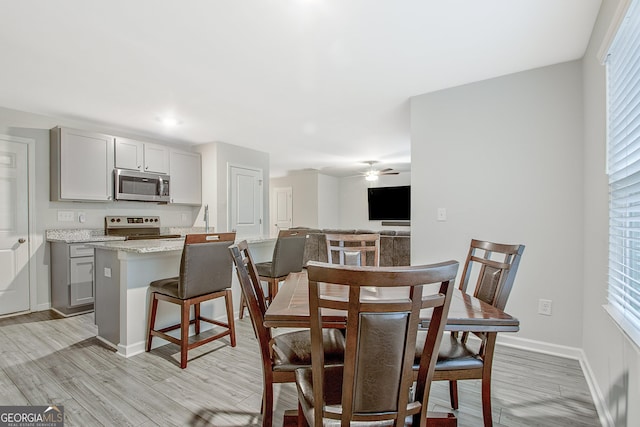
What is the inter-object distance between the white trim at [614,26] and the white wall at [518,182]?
0.80 m

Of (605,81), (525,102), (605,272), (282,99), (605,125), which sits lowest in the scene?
(605,272)

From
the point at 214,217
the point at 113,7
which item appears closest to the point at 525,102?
the point at 113,7

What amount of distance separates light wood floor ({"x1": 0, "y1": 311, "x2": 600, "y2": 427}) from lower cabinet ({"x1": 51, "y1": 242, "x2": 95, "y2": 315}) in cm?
82

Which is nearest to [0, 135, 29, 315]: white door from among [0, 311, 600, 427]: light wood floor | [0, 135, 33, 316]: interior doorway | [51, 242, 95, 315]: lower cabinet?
[0, 135, 33, 316]: interior doorway

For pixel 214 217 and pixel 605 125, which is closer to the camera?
pixel 605 125

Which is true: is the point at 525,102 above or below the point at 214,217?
above

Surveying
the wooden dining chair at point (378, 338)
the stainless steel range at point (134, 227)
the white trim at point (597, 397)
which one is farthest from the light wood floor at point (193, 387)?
the stainless steel range at point (134, 227)

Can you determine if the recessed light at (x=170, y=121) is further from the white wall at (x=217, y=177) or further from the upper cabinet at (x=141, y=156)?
the white wall at (x=217, y=177)

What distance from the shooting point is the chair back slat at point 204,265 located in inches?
88.9

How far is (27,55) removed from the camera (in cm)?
240

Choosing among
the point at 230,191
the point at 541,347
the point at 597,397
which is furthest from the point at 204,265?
the point at 230,191

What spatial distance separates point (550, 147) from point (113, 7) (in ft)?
10.6

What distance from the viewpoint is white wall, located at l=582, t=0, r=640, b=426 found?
137 cm

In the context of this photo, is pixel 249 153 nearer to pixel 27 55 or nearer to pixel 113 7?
pixel 27 55
